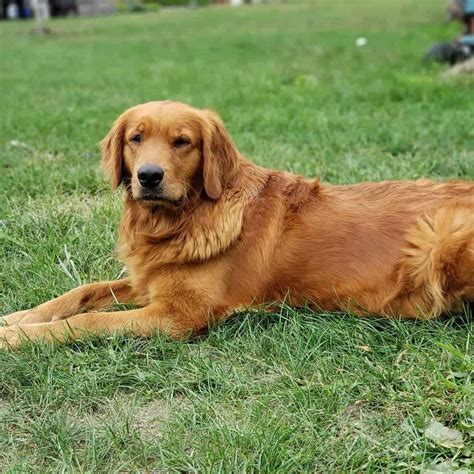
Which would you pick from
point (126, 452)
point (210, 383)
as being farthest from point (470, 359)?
point (126, 452)

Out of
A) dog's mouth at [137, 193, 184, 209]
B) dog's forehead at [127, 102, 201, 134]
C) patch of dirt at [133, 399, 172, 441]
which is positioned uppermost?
dog's forehead at [127, 102, 201, 134]

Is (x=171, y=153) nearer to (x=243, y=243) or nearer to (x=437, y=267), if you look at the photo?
(x=243, y=243)

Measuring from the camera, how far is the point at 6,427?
8.66ft

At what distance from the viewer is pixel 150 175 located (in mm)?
3213

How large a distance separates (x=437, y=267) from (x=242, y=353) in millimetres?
1041

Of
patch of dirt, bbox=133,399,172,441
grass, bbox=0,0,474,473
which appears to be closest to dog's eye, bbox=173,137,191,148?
grass, bbox=0,0,474,473

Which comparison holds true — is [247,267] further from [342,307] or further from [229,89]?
[229,89]

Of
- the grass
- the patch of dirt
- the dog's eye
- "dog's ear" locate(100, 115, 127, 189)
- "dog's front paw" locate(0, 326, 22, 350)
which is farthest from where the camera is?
"dog's ear" locate(100, 115, 127, 189)

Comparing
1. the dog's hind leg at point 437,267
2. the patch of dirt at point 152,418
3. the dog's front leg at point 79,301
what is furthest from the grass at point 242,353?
the dog's front leg at point 79,301

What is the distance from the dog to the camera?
3281mm

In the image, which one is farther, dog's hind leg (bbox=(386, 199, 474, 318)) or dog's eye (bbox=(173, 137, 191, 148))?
dog's eye (bbox=(173, 137, 191, 148))

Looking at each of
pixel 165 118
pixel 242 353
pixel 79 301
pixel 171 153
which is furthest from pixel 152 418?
pixel 165 118

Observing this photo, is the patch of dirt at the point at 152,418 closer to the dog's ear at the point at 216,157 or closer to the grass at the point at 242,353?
the grass at the point at 242,353

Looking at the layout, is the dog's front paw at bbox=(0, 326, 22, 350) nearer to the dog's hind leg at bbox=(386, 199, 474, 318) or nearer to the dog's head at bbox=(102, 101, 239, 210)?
the dog's head at bbox=(102, 101, 239, 210)
